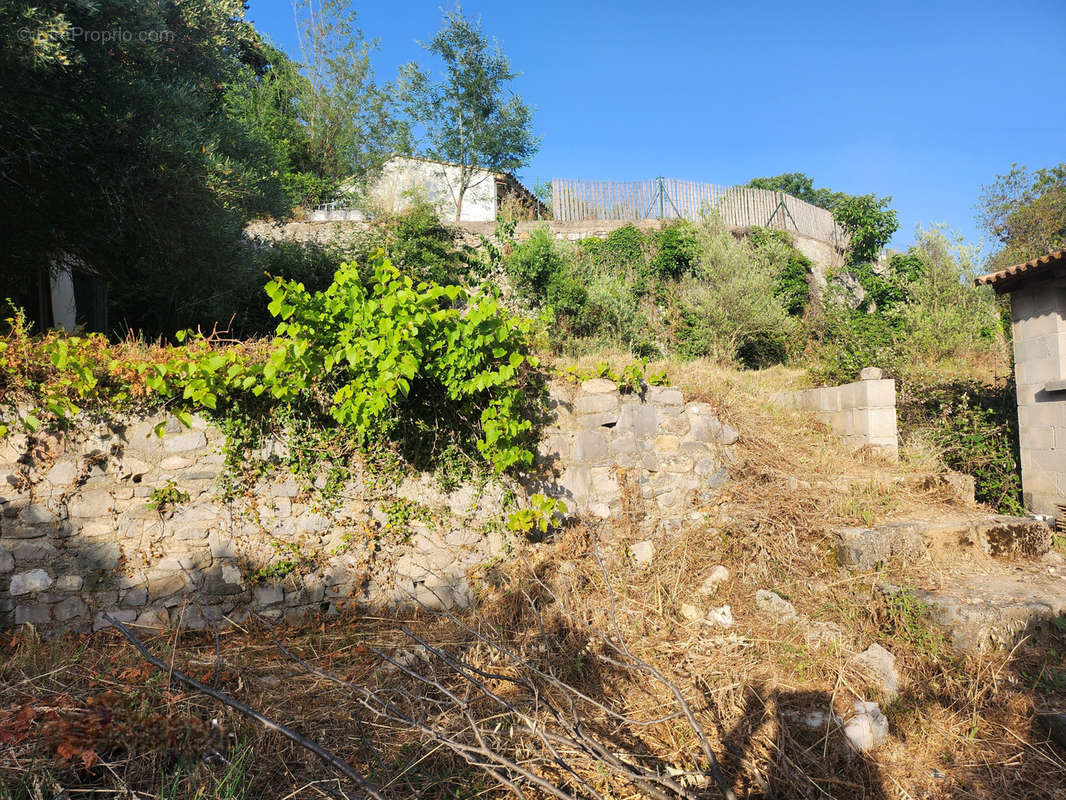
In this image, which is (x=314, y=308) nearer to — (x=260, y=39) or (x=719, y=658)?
(x=719, y=658)

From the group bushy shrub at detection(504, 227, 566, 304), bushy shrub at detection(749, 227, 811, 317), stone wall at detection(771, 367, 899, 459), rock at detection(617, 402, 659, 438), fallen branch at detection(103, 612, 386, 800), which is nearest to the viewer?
fallen branch at detection(103, 612, 386, 800)

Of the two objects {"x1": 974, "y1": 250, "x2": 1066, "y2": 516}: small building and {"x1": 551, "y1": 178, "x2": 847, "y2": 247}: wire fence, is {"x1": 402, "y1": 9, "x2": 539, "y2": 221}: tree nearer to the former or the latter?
{"x1": 551, "y1": 178, "x2": 847, "y2": 247}: wire fence

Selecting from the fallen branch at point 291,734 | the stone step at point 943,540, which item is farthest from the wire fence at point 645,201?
the fallen branch at point 291,734

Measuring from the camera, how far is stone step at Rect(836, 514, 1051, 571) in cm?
531

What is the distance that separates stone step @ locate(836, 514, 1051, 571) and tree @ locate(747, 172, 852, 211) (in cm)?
3828

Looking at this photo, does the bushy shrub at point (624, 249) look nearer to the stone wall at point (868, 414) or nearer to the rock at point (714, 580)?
the stone wall at point (868, 414)

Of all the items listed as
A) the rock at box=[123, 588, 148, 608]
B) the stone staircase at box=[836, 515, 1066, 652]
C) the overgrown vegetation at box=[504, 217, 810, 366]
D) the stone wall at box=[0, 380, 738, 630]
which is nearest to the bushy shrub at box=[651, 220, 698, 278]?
the overgrown vegetation at box=[504, 217, 810, 366]

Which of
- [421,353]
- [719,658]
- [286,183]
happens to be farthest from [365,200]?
[719,658]

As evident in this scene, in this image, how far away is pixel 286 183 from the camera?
16766 mm

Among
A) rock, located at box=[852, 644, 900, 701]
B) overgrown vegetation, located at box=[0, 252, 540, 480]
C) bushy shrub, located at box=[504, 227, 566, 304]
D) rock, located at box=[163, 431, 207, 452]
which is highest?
bushy shrub, located at box=[504, 227, 566, 304]

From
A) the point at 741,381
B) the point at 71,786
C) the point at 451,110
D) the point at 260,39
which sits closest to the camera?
the point at 71,786

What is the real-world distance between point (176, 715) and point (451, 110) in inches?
650

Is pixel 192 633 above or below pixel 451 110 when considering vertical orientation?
below

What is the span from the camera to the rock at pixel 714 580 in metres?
5.22
